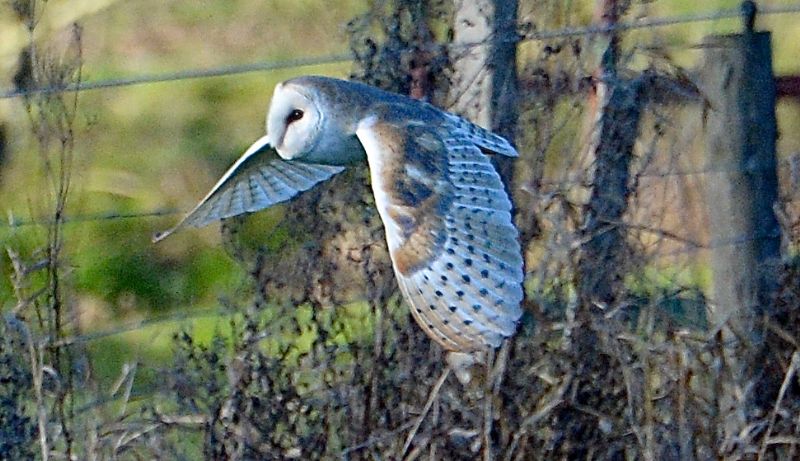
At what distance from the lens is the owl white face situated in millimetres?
5059

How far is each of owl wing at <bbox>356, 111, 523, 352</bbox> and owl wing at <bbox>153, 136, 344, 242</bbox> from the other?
0.41 meters

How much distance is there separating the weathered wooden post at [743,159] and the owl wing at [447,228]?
718mm

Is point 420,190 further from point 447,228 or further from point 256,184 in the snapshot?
point 256,184

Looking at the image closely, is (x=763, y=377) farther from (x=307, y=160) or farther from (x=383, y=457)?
(x=307, y=160)

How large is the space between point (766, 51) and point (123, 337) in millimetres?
4177

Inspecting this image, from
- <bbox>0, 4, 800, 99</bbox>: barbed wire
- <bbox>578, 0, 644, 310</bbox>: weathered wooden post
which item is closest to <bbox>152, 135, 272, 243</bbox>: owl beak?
<bbox>0, 4, 800, 99</bbox>: barbed wire

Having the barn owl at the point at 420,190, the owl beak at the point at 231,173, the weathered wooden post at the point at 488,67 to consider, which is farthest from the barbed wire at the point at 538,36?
the owl beak at the point at 231,173

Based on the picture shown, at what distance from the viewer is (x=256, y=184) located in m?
5.36

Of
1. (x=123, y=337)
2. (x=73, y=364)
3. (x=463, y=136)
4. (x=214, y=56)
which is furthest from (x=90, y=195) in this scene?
(x=463, y=136)

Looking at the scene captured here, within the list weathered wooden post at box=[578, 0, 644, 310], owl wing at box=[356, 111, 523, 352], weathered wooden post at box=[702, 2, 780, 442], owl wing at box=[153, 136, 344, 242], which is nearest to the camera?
owl wing at box=[356, 111, 523, 352]

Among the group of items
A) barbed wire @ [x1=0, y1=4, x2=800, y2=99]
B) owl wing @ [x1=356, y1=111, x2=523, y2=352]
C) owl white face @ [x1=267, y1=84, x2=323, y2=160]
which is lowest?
owl wing @ [x1=356, y1=111, x2=523, y2=352]

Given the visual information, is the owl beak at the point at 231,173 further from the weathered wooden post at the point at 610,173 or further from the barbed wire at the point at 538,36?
the weathered wooden post at the point at 610,173

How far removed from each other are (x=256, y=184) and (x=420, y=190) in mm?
972

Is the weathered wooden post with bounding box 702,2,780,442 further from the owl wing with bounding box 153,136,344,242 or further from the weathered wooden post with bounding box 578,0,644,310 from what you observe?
the owl wing with bounding box 153,136,344,242
